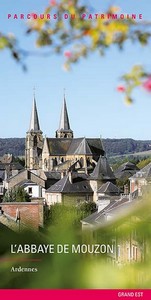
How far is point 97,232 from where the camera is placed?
1775 mm

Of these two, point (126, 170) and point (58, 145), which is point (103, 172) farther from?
point (58, 145)

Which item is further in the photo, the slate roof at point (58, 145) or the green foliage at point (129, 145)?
the slate roof at point (58, 145)

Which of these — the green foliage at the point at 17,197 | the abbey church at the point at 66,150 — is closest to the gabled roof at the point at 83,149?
the abbey church at the point at 66,150

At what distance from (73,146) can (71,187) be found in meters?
14.8

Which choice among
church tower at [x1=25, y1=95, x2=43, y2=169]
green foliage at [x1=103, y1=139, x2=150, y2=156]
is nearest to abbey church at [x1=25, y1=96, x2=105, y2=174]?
church tower at [x1=25, y1=95, x2=43, y2=169]

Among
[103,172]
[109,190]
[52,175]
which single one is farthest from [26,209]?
[52,175]

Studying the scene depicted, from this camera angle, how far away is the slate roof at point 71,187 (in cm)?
2862

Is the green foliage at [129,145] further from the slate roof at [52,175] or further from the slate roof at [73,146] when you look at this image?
the slate roof at [52,175]

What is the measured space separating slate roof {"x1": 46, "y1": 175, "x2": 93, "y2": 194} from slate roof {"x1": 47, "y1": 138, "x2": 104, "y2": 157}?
11.5 metres

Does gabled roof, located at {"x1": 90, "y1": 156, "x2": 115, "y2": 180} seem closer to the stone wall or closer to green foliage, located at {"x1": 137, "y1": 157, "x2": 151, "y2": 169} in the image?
green foliage, located at {"x1": 137, "y1": 157, "x2": 151, "y2": 169}

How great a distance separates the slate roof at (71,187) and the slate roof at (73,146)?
11.5 metres

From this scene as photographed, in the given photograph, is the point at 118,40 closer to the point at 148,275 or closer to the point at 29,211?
the point at 148,275

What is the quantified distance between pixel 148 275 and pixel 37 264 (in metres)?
0.32

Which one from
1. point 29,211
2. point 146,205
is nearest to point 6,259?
point 146,205
